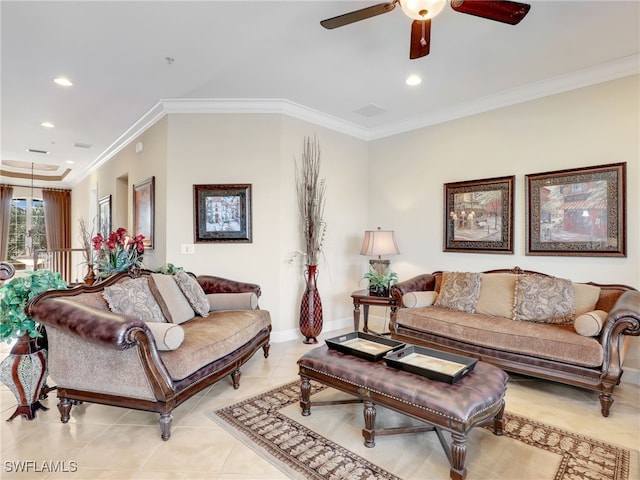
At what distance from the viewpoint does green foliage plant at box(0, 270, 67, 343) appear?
230 centimetres

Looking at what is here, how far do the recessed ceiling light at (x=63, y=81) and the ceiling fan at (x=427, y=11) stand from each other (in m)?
2.89

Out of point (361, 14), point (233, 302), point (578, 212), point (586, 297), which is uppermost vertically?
point (361, 14)

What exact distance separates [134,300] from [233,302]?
101 cm

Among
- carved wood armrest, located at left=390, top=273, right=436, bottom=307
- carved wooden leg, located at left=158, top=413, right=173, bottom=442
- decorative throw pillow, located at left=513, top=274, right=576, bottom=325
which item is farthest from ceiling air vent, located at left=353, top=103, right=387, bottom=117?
carved wooden leg, located at left=158, top=413, right=173, bottom=442

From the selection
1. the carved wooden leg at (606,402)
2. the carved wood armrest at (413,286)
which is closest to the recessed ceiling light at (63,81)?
the carved wood armrest at (413,286)

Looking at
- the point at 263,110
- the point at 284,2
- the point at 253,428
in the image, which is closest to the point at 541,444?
the point at 253,428

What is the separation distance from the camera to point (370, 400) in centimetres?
203

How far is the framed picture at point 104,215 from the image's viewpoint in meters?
6.19

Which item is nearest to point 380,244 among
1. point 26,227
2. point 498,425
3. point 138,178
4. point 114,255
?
point 498,425

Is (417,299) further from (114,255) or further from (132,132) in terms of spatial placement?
(132,132)

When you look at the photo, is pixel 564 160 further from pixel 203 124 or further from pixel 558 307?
pixel 203 124

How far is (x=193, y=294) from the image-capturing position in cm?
318

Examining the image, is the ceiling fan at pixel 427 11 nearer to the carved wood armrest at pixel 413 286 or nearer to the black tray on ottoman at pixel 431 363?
the black tray on ottoman at pixel 431 363

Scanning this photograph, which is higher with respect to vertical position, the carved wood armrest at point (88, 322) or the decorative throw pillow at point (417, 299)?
the carved wood armrest at point (88, 322)
